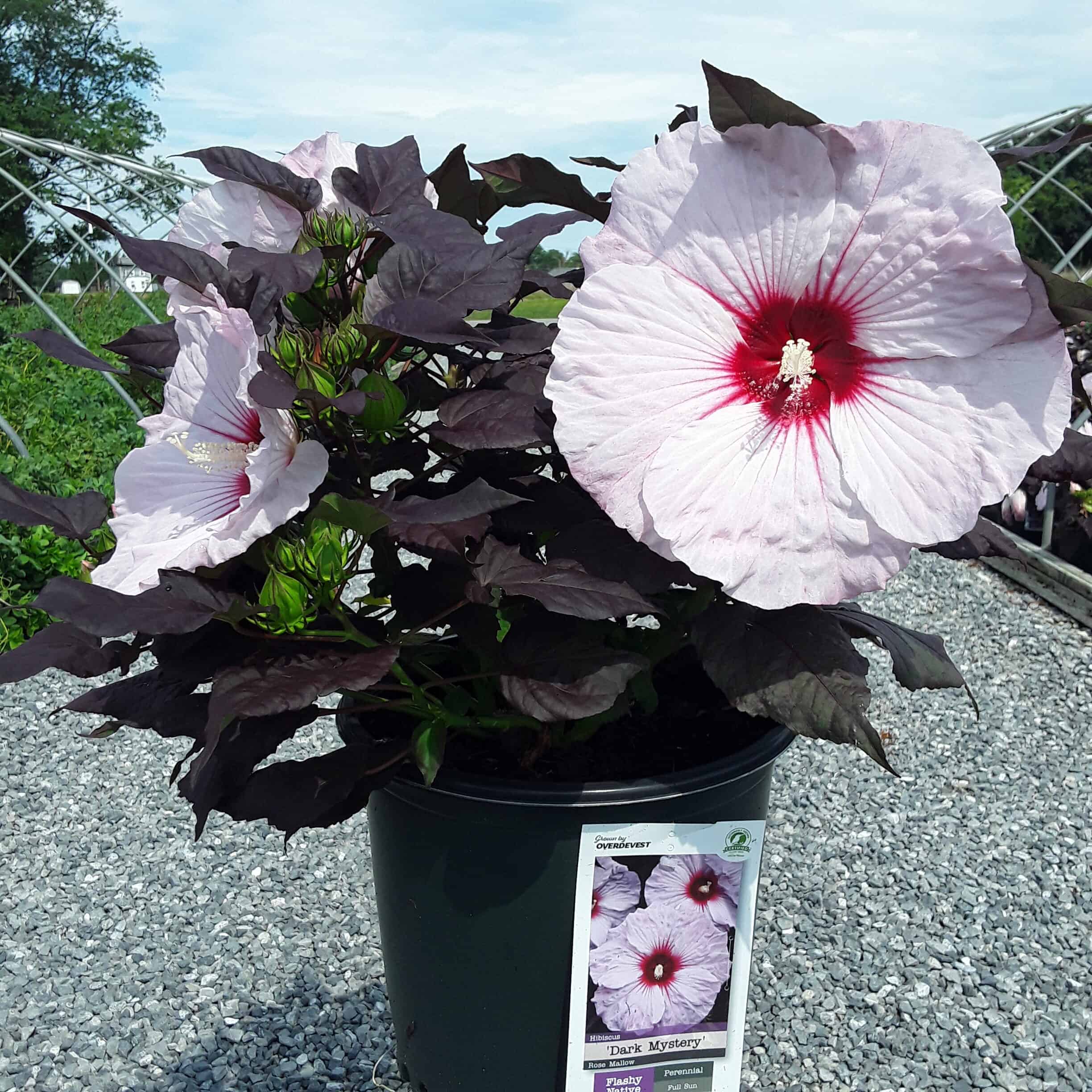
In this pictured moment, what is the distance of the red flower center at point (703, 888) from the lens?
41.6 inches

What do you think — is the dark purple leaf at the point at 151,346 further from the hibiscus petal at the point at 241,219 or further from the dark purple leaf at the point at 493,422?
the dark purple leaf at the point at 493,422

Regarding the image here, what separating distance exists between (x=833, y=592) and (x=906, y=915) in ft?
6.24

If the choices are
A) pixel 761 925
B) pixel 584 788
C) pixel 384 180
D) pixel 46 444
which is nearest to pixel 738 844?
pixel 584 788

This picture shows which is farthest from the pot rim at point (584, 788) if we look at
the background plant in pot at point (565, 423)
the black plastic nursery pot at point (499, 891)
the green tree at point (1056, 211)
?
the green tree at point (1056, 211)

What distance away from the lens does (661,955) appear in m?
1.06

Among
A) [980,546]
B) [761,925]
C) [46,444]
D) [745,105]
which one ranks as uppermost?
[745,105]

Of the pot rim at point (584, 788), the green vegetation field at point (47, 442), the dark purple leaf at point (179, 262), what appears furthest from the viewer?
the green vegetation field at point (47, 442)

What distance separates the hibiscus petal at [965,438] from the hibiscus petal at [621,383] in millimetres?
131

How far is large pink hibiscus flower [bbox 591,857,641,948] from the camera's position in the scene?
1025 millimetres

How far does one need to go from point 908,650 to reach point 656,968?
404 millimetres

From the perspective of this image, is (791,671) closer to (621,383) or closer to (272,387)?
(621,383)

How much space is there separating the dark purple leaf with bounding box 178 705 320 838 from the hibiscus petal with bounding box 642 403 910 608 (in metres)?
0.35

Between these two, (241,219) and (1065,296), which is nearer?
(1065,296)

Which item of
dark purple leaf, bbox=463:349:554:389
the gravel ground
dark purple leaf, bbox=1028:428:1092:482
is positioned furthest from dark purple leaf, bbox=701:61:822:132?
the gravel ground
